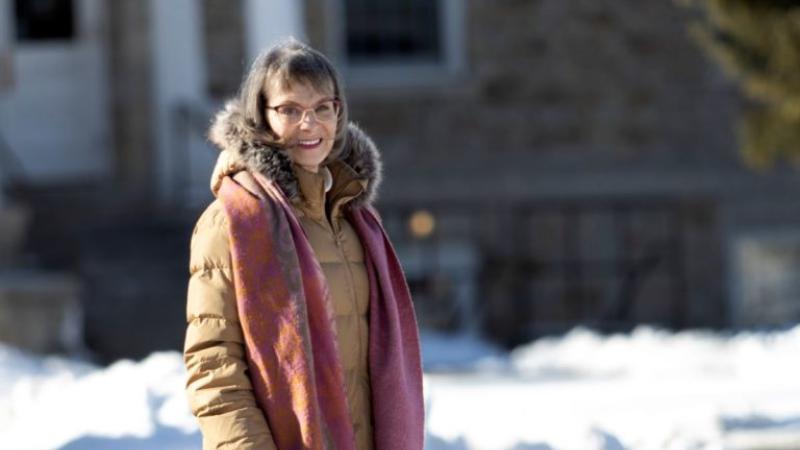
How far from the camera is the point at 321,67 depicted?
444 centimetres

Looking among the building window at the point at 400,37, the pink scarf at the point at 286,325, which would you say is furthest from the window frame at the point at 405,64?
the pink scarf at the point at 286,325

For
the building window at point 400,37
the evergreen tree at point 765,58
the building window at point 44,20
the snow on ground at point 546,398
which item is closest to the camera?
the snow on ground at point 546,398

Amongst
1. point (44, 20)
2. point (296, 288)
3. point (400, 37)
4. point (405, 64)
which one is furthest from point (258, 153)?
point (400, 37)

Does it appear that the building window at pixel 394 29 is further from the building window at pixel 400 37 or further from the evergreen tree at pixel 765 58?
the evergreen tree at pixel 765 58

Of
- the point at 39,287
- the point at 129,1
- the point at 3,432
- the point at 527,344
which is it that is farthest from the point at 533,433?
the point at 129,1

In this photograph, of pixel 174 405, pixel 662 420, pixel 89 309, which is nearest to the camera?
pixel 174 405

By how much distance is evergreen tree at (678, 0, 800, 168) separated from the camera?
1182 centimetres

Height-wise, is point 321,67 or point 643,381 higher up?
point 321,67

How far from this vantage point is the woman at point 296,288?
422 centimetres

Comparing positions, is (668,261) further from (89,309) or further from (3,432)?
(3,432)

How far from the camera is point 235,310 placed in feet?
13.9

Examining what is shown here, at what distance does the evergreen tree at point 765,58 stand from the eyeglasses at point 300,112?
25.2 ft

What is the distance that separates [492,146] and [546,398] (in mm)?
7424

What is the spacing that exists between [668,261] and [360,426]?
13.2m
